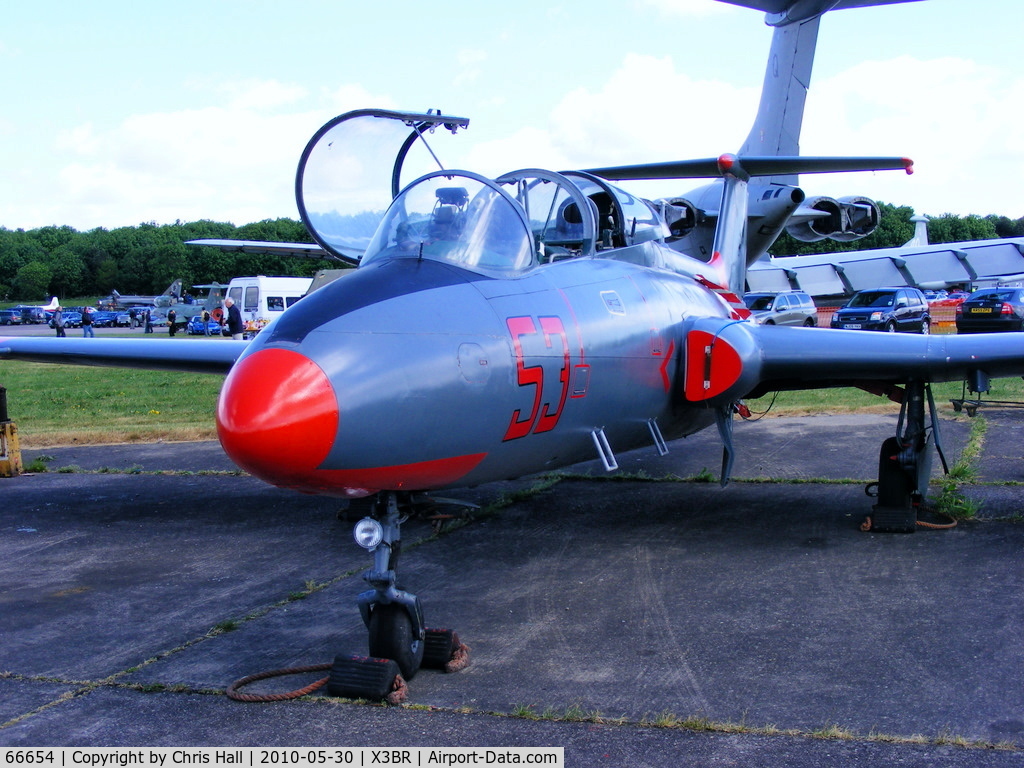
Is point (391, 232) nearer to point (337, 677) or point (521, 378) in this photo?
point (521, 378)

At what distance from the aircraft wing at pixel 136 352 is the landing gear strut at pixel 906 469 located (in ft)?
19.5

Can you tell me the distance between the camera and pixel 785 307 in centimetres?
3175

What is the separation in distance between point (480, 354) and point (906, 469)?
4.66m

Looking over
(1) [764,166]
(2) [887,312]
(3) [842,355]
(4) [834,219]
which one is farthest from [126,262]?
(3) [842,355]

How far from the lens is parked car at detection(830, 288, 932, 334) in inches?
1356

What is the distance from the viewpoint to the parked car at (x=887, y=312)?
34.4 metres

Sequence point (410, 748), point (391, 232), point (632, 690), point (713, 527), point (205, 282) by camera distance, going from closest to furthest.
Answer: point (410, 748) → point (632, 690) → point (391, 232) → point (713, 527) → point (205, 282)

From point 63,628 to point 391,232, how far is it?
316cm

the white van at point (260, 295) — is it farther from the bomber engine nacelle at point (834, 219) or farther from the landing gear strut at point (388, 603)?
the landing gear strut at point (388, 603)

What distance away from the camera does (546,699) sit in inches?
173

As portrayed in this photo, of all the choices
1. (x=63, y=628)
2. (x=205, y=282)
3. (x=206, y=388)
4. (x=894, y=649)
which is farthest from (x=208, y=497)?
(x=205, y=282)

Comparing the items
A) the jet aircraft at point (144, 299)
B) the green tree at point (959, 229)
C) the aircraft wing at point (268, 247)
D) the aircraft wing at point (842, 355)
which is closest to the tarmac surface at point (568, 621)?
the aircraft wing at point (842, 355)

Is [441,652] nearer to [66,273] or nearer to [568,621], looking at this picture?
[568,621]

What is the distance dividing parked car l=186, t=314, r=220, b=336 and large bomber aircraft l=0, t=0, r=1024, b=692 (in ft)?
132
